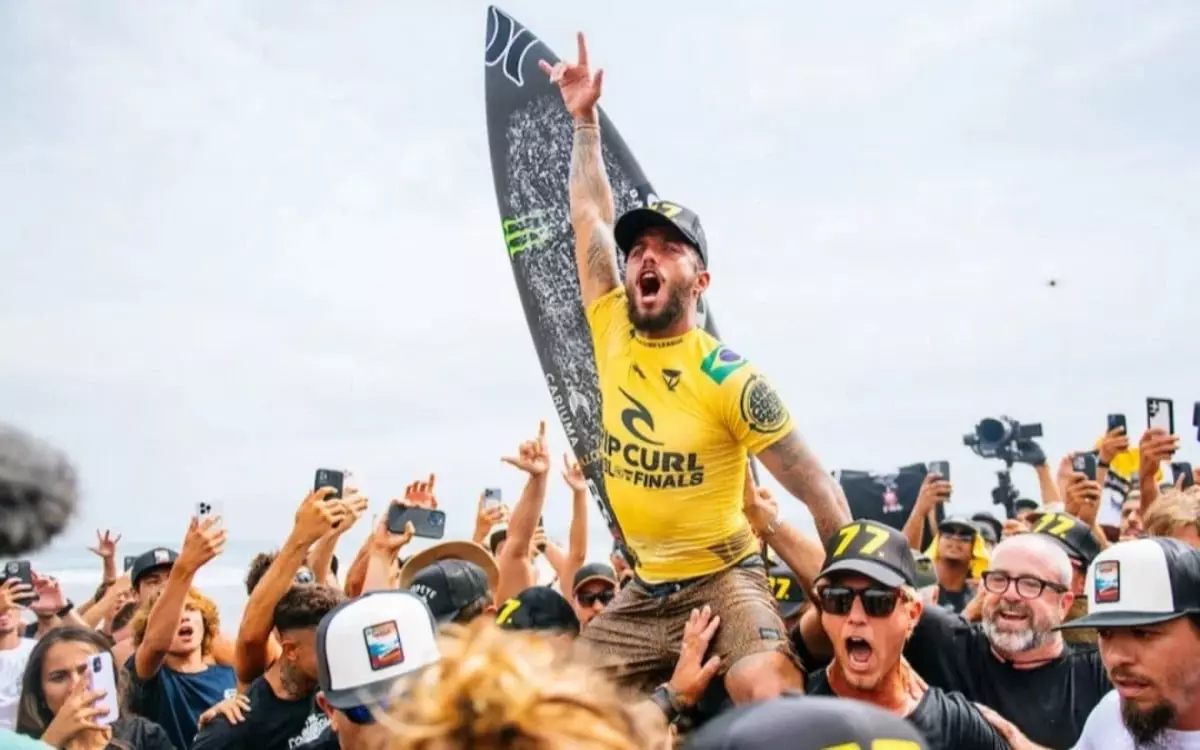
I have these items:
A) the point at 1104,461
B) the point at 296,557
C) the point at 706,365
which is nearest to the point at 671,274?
the point at 706,365

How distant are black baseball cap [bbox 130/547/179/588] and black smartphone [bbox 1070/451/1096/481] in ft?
18.0

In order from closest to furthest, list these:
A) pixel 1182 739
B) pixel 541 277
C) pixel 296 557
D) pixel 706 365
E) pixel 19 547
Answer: pixel 19 547 < pixel 1182 739 < pixel 706 365 < pixel 296 557 < pixel 541 277

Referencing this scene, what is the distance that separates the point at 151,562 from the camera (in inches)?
266

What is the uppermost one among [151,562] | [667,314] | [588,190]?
[588,190]

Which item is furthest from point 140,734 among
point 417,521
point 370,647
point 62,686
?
point 370,647

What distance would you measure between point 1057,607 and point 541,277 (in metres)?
3.08

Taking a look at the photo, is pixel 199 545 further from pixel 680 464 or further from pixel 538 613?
pixel 680 464

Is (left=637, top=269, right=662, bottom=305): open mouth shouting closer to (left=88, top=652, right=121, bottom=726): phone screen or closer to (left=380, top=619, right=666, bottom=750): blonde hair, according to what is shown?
(left=88, top=652, right=121, bottom=726): phone screen

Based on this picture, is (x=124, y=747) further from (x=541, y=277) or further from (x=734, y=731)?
(x=734, y=731)

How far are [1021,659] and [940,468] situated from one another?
3916 millimetres

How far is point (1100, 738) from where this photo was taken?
3.38 metres

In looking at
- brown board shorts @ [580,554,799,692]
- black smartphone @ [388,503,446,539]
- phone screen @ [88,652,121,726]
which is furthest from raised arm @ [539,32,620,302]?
phone screen @ [88,652,121,726]

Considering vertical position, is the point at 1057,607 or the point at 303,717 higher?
the point at 1057,607

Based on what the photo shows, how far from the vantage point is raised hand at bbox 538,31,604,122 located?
4.95 metres
